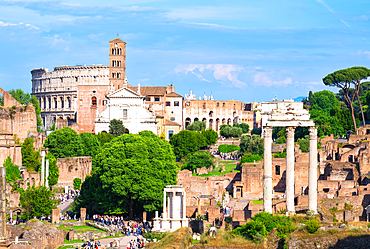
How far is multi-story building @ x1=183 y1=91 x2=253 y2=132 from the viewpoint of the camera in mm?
144125

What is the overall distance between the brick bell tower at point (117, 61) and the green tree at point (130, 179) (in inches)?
2265

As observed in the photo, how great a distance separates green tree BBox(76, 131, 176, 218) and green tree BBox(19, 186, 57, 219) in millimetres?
4358

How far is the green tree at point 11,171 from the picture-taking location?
58878 mm

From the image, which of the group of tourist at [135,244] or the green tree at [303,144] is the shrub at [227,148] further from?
the group of tourist at [135,244]

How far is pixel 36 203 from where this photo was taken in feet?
168

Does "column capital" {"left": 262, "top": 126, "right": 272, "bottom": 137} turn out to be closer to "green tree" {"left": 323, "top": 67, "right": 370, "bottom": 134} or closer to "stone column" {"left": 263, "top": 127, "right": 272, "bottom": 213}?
"stone column" {"left": 263, "top": 127, "right": 272, "bottom": 213}

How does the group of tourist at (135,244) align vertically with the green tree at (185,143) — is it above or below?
below

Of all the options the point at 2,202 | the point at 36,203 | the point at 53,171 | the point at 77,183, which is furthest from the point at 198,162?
the point at 2,202

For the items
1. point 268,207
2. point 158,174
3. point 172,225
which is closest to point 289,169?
point 268,207

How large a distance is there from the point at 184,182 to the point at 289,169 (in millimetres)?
26525

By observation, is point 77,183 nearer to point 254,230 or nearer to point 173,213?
point 173,213

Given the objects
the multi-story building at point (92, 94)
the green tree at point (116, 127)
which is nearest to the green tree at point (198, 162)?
the green tree at point (116, 127)

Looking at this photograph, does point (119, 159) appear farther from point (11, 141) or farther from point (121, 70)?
point (121, 70)

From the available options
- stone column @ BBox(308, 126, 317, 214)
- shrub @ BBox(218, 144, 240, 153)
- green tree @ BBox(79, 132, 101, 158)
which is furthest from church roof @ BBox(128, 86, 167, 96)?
stone column @ BBox(308, 126, 317, 214)
